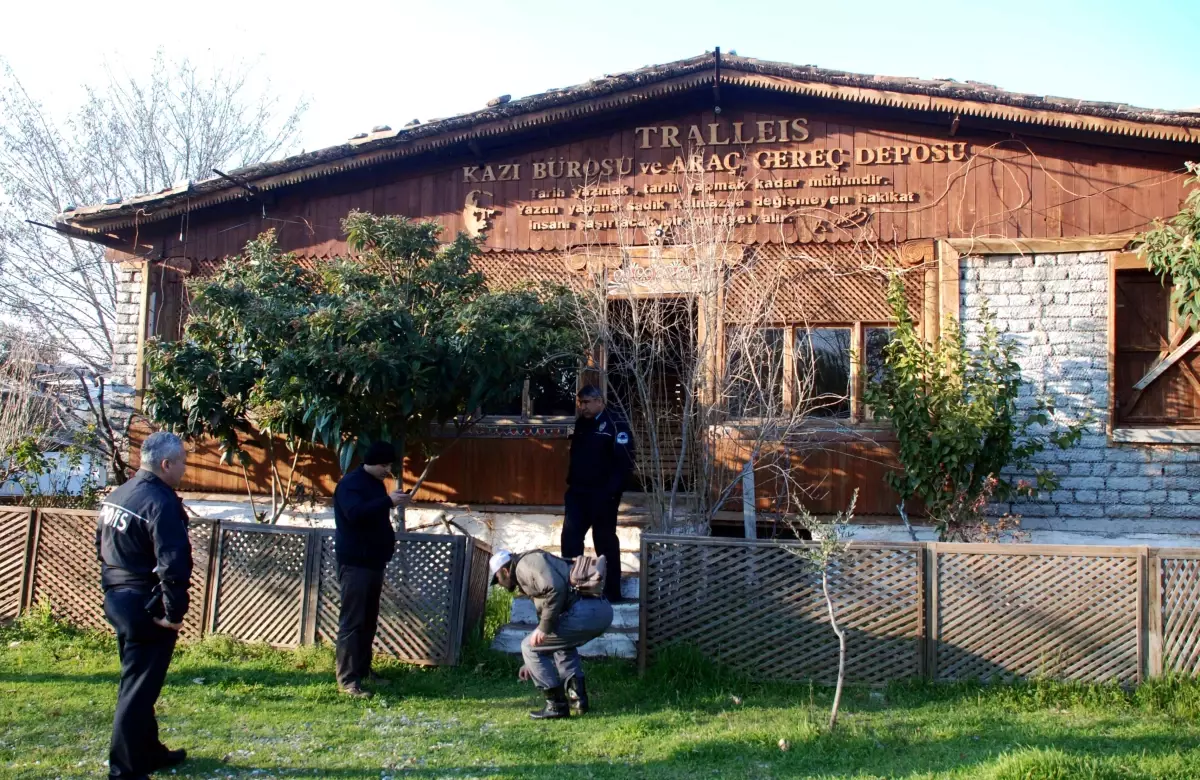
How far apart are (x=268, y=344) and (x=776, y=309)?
15.9 ft

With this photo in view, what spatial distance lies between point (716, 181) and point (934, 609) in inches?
201

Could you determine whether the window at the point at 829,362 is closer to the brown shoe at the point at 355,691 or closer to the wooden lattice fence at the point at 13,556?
the brown shoe at the point at 355,691

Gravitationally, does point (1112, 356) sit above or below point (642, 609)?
above

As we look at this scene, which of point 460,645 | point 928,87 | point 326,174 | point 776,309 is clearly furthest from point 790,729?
point 326,174

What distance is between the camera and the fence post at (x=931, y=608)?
636 centimetres

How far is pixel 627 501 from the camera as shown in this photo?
942cm

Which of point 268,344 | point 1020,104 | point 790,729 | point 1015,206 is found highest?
point 1020,104

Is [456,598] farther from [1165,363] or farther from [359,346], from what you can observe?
[1165,363]

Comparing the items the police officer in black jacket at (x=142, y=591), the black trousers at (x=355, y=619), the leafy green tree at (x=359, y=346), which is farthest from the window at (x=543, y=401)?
the police officer in black jacket at (x=142, y=591)

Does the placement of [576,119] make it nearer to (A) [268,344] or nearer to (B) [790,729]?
(A) [268,344]

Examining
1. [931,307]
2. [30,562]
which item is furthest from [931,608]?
[30,562]

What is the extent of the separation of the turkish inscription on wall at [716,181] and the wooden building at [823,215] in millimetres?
23

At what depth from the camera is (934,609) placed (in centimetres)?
641

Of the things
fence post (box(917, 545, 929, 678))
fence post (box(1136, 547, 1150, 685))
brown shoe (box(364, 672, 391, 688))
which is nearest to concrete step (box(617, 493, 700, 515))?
fence post (box(917, 545, 929, 678))
